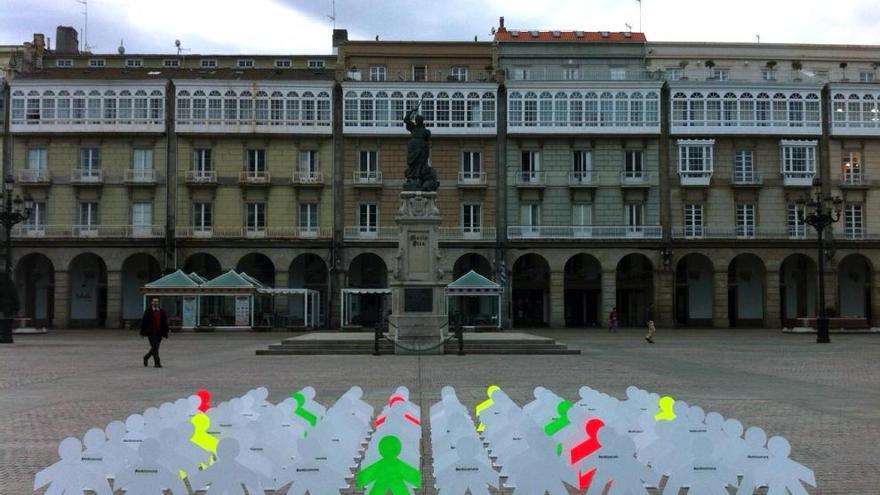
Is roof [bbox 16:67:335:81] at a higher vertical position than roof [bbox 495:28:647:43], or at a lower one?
lower

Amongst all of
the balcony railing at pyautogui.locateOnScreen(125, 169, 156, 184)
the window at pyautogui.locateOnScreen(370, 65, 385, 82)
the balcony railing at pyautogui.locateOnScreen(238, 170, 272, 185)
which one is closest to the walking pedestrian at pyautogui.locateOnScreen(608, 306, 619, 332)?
the balcony railing at pyautogui.locateOnScreen(238, 170, 272, 185)

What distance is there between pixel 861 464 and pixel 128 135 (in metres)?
52.2

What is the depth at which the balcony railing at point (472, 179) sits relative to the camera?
186 ft

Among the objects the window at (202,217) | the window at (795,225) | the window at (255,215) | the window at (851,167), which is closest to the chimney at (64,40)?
the window at (202,217)

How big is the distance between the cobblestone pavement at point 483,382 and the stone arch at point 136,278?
23.0 metres

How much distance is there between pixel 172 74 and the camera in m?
58.9

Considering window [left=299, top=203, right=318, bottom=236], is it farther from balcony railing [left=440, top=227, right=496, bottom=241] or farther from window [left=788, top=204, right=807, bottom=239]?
window [left=788, top=204, right=807, bottom=239]

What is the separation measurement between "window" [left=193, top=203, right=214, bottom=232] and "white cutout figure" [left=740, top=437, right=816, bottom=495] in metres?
51.4

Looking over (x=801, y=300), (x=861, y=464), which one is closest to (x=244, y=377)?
(x=861, y=464)

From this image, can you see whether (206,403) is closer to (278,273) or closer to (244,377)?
(244,377)

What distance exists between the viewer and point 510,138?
5703 cm

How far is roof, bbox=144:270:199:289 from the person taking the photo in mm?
50062

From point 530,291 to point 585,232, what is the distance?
5.92m

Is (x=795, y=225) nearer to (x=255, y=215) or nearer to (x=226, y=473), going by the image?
(x=255, y=215)
